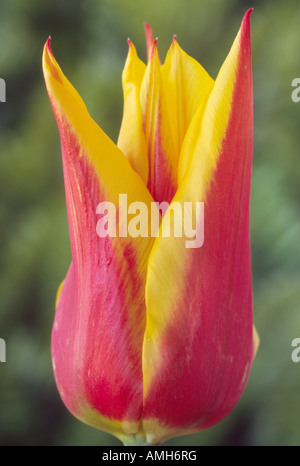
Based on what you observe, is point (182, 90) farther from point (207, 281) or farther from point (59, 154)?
point (59, 154)

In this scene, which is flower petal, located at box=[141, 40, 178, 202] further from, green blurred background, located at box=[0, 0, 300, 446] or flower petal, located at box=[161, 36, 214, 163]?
green blurred background, located at box=[0, 0, 300, 446]

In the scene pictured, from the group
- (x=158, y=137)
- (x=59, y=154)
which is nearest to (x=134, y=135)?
(x=158, y=137)

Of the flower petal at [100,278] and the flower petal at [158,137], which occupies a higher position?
the flower petal at [158,137]

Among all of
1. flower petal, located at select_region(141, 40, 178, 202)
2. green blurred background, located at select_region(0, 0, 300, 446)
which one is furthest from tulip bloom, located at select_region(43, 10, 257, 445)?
green blurred background, located at select_region(0, 0, 300, 446)

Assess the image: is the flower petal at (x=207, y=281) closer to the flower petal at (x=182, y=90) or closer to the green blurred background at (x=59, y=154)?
the flower petal at (x=182, y=90)

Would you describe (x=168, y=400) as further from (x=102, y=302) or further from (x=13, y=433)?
(x=13, y=433)

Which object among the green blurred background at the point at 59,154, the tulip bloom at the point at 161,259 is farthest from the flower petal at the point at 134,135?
the green blurred background at the point at 59,154
